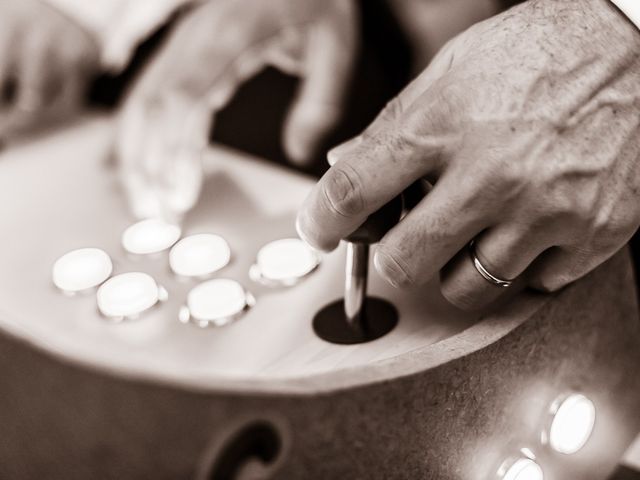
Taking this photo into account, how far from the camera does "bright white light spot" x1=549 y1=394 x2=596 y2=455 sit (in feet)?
1.92

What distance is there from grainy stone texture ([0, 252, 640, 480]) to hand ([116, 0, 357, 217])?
0.44 metres

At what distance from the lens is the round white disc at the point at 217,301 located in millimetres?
663

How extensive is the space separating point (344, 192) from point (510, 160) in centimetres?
12

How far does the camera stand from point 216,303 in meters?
0.67

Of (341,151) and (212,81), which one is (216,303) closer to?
(341,151)

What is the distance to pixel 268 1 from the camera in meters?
1.06

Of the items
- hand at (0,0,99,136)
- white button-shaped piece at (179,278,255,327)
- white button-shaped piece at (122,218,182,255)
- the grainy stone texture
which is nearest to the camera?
the grainy stone texture

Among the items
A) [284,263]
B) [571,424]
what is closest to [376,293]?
[284,263]

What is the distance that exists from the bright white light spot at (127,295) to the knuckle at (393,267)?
0.79 ft

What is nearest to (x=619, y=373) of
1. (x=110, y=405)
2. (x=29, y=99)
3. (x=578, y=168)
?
(x=578, y=168)

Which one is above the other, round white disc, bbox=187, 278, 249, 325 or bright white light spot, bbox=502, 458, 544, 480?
bright white light spot, bbox=502, 458, 544, 480

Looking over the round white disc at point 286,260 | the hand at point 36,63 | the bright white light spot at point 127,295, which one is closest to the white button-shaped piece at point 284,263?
the round white disc at point 286,260

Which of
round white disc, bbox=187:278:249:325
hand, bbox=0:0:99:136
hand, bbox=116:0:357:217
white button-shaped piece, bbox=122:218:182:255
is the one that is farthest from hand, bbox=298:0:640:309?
hand, bbox=0:0:99:136

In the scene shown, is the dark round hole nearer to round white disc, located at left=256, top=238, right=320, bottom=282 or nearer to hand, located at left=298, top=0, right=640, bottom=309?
hand, located at left=298, top=0, right=640, bottom=309
